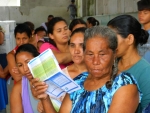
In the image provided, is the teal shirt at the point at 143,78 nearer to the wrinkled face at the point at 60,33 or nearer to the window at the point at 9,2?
the wrinkled face at the point at 60,33

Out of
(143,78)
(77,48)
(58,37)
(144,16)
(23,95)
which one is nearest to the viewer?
(143,78)

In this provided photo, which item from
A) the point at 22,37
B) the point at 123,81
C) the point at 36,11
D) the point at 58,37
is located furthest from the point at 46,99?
the point at 36,11

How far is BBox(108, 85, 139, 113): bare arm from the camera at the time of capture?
1.56 m

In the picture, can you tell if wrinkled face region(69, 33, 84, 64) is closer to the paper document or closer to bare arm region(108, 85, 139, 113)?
the paper document

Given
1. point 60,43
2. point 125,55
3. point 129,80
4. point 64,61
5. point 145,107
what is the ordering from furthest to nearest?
point 60,43
point 64,61
point 125,55
point 145,107
point 129,80

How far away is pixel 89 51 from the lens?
5.45 feet

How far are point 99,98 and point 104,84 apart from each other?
0.09 m

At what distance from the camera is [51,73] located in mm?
1732

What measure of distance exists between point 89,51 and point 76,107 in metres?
0.31

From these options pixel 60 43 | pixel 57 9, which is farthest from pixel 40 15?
pixel 60 43

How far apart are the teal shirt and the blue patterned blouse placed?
0.86 feet

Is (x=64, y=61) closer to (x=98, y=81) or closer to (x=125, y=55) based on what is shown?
(x=125, y=55)

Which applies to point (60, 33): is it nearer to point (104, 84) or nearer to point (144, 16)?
point (144, 16)

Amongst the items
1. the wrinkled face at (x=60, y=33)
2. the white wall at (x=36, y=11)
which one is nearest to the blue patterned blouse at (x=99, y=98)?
the wrinkled face at (x=60, y=33)
